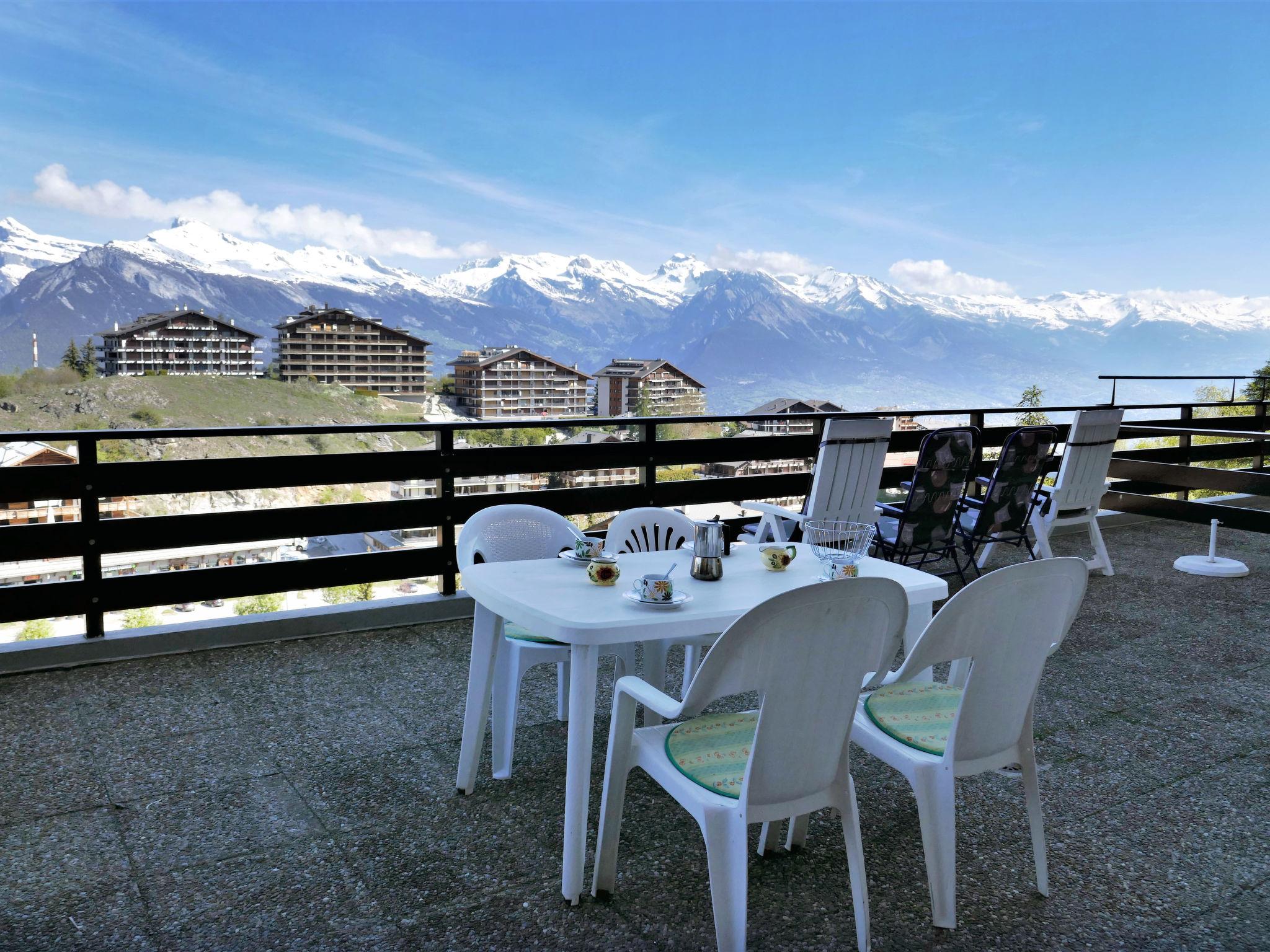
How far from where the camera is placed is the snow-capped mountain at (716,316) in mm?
73125

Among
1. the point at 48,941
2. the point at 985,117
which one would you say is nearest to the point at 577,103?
the point at 985,117

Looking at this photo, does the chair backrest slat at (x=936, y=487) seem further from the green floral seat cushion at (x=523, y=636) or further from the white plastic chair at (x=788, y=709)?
the white plastic chair at (x=788, y=709)

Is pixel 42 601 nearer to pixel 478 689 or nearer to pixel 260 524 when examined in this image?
pixel 260 524

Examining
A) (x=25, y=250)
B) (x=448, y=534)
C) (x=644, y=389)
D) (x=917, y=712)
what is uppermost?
(x=25, y=250)

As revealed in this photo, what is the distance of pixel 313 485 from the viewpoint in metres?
4.10

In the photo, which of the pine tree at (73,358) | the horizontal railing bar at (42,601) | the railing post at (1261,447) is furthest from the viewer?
the pine tree at (73,358)

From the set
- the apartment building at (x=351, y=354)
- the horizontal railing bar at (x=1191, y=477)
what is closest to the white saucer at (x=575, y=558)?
the horizontal railing bar at (x=1191, y=477)

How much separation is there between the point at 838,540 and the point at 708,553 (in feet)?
1.38

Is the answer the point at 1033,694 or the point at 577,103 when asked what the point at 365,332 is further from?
the point at 1033,694

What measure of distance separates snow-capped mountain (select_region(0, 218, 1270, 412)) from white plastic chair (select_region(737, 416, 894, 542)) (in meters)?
69.0

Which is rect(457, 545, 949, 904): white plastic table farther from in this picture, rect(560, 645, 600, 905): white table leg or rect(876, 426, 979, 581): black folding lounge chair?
rect(876, 426, 979, 581): black folding lounge chair

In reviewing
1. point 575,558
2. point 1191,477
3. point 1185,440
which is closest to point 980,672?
point 575,558

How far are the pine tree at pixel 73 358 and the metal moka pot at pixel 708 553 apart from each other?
55048mm

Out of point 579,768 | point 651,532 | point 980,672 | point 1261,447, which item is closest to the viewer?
point 980,672
